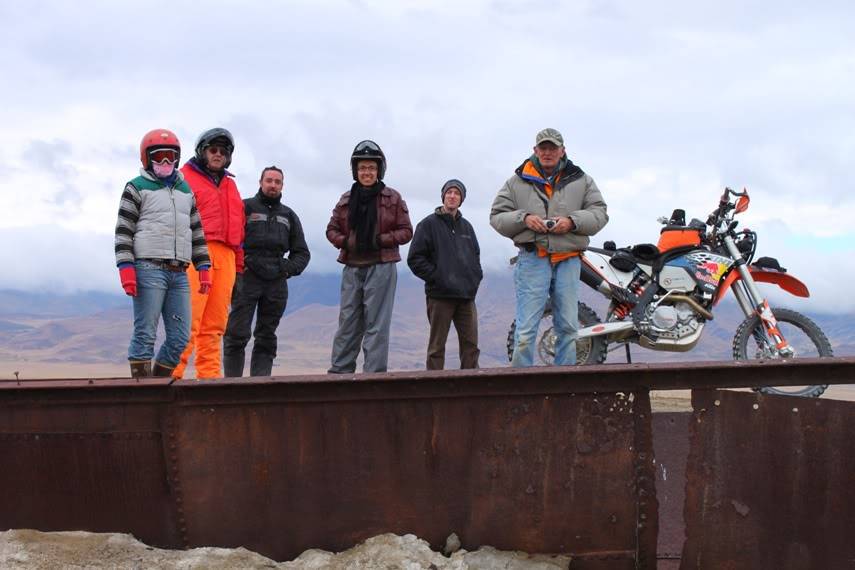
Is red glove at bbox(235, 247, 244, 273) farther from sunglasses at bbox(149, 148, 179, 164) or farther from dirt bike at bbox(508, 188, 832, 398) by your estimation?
dirt bike at bbox(508, 188, 832, 398)

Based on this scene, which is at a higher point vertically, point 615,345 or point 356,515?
point 615,345

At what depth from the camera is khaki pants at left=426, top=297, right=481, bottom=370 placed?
24.2 feet

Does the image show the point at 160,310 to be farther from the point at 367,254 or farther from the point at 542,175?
the point at 542,175

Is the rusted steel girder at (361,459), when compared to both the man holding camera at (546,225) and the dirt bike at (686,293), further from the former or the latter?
the dirt bike at (686,293)

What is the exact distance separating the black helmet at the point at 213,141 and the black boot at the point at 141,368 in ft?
5.10

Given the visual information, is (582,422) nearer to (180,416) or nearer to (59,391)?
(180,416)

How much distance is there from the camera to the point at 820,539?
4.16 metres

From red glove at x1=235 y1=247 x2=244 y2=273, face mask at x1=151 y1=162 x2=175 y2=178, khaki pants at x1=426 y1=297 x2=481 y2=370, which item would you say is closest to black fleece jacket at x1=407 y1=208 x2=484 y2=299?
khaki pants at x1=426 y1=297 x2=481 y2=370

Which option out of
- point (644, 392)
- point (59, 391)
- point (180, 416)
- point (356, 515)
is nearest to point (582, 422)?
point (644, 392)

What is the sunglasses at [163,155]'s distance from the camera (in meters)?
5.34

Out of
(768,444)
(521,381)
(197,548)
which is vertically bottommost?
(197,548)

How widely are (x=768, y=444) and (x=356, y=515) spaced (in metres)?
1.88

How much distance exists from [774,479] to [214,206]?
384 cm

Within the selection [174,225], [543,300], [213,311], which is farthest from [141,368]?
[543,300]
